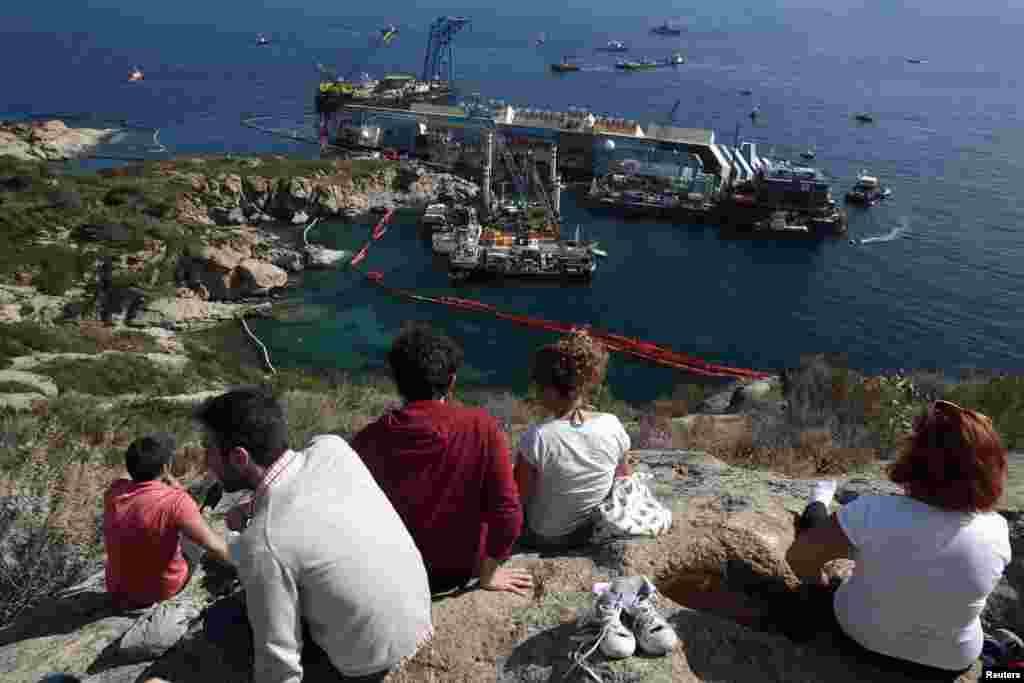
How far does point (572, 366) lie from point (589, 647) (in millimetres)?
1313

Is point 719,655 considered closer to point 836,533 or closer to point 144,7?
point 836,533

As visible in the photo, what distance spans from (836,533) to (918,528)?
338 mm

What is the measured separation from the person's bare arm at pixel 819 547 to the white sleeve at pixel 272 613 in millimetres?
2113

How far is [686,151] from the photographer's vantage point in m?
55.0

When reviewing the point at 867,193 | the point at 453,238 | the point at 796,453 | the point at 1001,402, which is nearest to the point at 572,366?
the point at 796,453

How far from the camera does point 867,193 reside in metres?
48.3

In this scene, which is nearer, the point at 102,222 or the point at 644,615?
the point at 644,615

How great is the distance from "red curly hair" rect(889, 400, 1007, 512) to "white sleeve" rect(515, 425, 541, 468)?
1.69m

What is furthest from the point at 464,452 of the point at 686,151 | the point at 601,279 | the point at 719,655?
the point at 686,151

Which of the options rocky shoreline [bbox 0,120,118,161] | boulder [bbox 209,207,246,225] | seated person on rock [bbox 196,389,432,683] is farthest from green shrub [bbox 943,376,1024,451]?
rocky shoreline [bbox 0,120,118,161]

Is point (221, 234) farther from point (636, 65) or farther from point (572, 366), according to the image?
point (636, 65)

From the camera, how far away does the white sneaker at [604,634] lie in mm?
2959

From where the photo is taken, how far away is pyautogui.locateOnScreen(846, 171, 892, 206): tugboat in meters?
48.0

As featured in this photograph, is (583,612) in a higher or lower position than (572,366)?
lower
